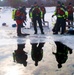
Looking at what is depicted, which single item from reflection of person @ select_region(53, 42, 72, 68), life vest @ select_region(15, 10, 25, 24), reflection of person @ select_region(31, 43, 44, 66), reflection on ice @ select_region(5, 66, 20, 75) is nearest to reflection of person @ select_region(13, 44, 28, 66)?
reflection of person @ select_region(31, 43, 44, 66)

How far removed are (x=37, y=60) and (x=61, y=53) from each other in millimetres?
1176

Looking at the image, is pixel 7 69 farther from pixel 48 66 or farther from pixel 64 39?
pixel 64 39

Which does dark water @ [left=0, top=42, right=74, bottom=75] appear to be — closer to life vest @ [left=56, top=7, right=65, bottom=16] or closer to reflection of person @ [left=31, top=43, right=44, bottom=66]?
reflection of person @ [left=31, top=43, right=44, bottom=66]

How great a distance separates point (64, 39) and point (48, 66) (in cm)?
495

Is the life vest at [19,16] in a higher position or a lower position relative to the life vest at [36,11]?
lower

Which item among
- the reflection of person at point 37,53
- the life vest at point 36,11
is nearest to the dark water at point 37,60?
the reflection of person at point 37,53

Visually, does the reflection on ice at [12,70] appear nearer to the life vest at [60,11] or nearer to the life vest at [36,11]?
the life vest at [60,11]

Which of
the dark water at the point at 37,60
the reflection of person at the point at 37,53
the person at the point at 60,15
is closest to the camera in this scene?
the dark water at the point at 37,60

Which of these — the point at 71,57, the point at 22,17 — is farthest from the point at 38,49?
the point at 22,17

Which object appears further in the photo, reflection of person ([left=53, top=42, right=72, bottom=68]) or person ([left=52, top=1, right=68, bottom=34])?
person ([left=52, top=1, right=68, bottom=34])

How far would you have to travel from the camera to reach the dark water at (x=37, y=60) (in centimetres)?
685

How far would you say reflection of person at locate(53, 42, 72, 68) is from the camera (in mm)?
7889

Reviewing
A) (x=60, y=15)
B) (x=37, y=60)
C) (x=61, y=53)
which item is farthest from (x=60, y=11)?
(x=37, y=60)

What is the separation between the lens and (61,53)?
889 centimetres
